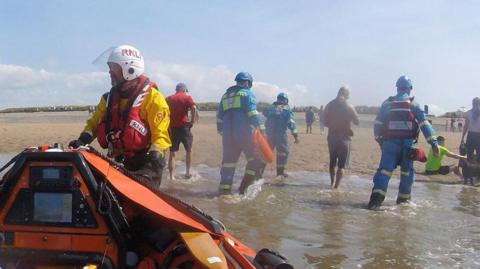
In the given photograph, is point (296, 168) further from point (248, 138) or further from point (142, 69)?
point (142, 69)

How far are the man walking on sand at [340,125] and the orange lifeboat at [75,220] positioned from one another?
6.78 m

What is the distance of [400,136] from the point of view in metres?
8.18

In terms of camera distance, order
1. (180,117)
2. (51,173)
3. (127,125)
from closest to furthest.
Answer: (51,173), (127,125), (180,117)

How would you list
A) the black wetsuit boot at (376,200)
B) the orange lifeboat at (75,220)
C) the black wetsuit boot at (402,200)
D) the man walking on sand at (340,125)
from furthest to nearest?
the man walking on sand at (340,125)
the black wetsuit boot at (402,200)
the black wetsuit boot at (376,200)
the orange lifeboat at (75,220)

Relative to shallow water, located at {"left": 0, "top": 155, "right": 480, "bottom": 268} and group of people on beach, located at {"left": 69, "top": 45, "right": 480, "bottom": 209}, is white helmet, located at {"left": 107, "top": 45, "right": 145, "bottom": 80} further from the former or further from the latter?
shallow water, located at {"left": 0, "top": 155, "right": 480, "bottom": 268}

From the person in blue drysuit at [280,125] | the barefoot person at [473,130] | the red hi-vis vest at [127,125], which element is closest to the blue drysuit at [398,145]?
the person in blue drysuit at [280,125]

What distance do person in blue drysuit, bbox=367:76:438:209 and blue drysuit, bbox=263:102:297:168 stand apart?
12.0 ft

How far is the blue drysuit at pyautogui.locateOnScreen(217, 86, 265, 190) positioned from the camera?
28.1ft

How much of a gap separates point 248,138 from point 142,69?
158 inches

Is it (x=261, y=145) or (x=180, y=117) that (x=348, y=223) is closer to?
(x=261, y=145)

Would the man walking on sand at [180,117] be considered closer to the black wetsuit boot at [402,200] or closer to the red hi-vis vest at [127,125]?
the black wetsuit boot at [402,200]

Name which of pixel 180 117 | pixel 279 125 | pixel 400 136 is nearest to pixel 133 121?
pixel 400 136

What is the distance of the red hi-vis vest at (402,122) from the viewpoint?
322 inches

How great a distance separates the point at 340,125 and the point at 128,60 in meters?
6.07
